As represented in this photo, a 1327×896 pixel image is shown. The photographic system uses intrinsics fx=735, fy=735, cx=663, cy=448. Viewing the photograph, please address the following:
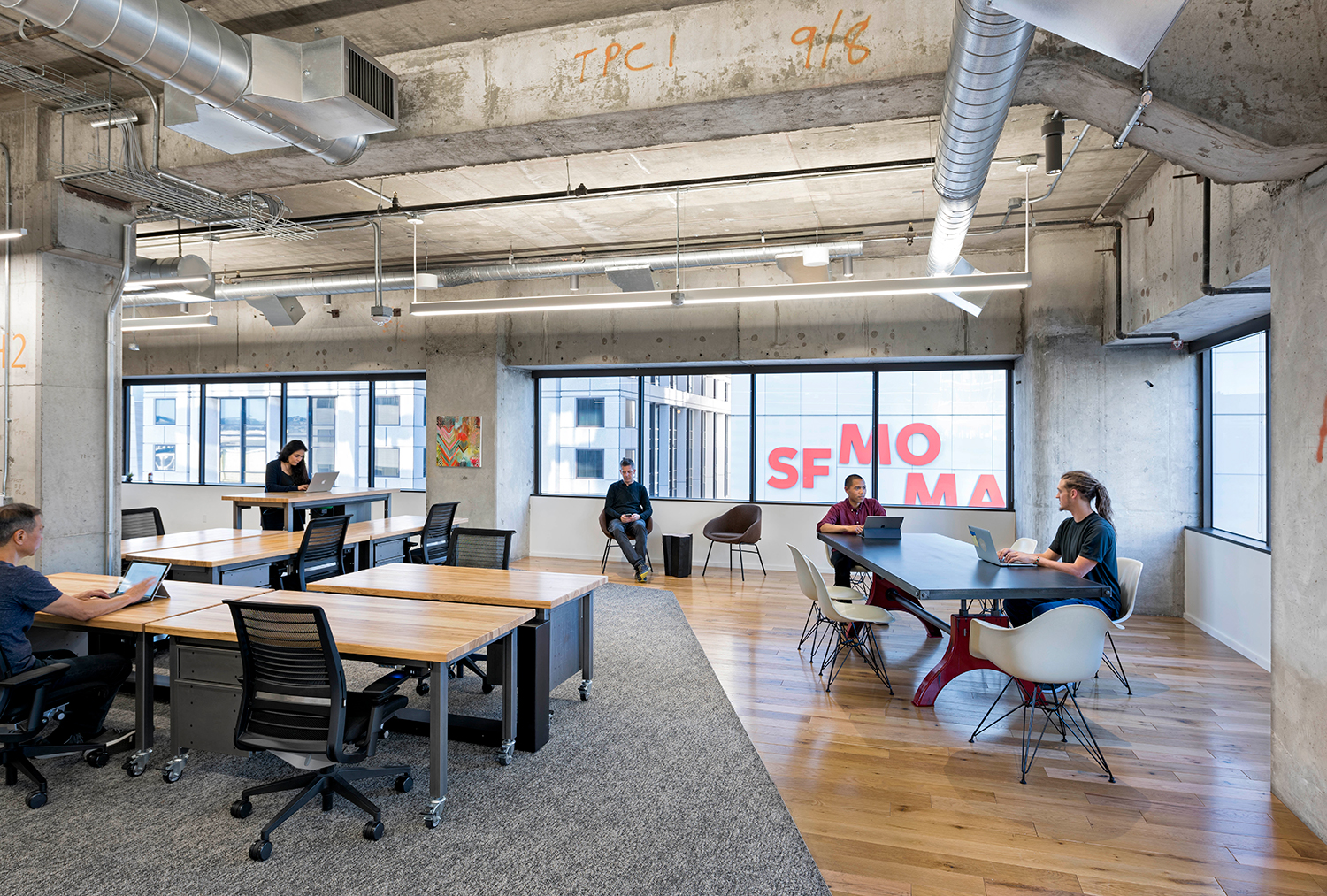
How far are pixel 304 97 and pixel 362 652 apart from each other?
2523 millimetres

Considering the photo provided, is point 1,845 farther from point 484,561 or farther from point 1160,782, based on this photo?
point 1160,782

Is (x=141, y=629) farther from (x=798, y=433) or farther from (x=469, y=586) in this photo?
(x=798, y=433)

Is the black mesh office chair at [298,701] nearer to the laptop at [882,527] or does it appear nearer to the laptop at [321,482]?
the laptop at [882,527]

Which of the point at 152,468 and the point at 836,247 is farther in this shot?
the point at 152,468

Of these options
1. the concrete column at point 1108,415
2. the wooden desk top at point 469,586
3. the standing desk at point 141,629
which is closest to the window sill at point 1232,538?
the concrete column at point 1108,415

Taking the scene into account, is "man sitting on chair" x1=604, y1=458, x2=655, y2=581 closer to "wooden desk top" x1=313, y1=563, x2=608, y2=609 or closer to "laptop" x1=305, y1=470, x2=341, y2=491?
"laptop" x1=305, y1=470, x2=341, y2=491

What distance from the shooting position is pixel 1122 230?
254 inches

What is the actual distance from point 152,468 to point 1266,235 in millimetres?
14391

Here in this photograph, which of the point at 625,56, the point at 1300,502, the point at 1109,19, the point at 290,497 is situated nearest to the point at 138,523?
the point at 290,497

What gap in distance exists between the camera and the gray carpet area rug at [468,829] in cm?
254

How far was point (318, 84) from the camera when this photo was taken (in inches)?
134

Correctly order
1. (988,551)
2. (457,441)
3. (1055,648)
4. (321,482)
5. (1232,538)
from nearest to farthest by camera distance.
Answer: (1055,648), (988,551), (1232,538), (321,482), (457,441)

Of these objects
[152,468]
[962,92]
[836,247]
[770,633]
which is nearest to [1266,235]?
[962,92]

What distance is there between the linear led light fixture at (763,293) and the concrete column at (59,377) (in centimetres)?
258
